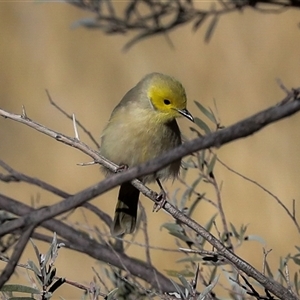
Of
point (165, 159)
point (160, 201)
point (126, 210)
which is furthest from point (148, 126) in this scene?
point (165, 159)

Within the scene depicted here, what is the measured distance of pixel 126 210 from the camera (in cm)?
253

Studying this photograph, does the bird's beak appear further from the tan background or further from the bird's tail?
the tan background

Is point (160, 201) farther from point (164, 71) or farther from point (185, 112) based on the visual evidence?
point (164, 71)

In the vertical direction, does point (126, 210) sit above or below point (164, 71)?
below

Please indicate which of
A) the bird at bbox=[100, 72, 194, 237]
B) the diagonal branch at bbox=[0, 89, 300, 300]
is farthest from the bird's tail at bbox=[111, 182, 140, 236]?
the diagonal branch at bbox=[0, 89, 300, 300]

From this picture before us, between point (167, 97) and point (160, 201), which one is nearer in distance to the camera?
point (160, 201)

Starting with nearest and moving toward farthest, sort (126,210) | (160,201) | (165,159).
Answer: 1. (165,159)
2. (160,201)
3. (126,210)

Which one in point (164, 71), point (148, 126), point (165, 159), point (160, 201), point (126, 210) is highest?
point (164, 71)

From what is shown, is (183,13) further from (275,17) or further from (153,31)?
(275,17)

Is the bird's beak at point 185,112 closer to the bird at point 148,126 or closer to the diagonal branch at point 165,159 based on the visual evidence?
the bird at point 148,126

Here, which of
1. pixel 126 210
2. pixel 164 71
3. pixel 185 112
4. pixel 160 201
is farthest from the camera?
pixel 164 71

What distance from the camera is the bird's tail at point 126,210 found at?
2.48 m

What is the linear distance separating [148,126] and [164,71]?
2024mm

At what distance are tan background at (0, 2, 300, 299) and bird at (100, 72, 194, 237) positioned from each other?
1.53 metres
